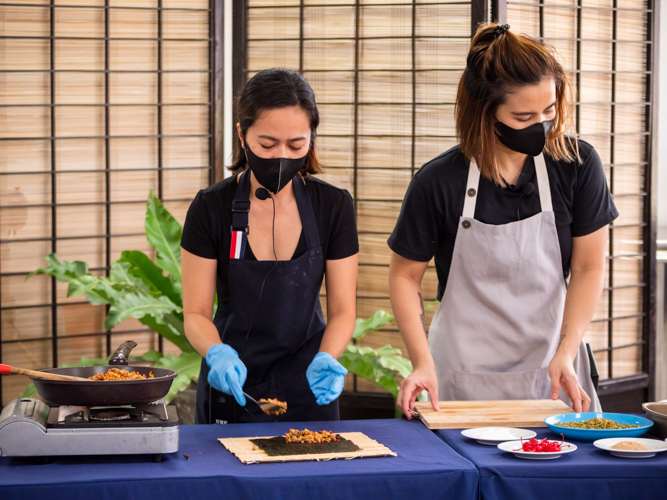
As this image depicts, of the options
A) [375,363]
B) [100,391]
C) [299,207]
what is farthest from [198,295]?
[375,363]

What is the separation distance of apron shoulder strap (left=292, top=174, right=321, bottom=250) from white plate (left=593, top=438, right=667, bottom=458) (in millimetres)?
844

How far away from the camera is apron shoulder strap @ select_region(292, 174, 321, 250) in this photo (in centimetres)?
190

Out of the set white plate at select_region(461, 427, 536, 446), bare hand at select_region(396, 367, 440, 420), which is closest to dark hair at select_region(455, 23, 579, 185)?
bare hand at select_region(396, 367, 440, 420)

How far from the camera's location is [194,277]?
72.2 inches

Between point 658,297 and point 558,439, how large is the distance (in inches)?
102

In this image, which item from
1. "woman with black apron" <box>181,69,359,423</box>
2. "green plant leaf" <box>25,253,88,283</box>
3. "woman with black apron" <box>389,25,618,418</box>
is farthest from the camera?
"green plant leaf" <box>25,253,88,283</box>

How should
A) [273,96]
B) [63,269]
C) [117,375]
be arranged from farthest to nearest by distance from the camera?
[63,269], [273,96], [117,375]

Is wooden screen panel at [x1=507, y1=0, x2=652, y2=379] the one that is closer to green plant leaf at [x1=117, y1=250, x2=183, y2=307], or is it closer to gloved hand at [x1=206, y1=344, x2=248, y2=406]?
green plant leaf at [x1=117, y1=250, x2=183, y2=307]

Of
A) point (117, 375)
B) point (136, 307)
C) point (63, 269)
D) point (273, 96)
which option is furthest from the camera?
point (63, 269)

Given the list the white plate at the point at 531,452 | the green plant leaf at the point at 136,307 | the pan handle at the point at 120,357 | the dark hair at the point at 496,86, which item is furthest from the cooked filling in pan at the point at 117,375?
the green plant leaf at the point at 136,307

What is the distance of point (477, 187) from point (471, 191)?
0.02 m

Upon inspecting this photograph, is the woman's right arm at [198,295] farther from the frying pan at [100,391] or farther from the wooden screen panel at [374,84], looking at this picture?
the wooden screen panel at [374,84]

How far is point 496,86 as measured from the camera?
5.90ft

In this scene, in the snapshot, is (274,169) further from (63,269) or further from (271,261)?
(63,269)
